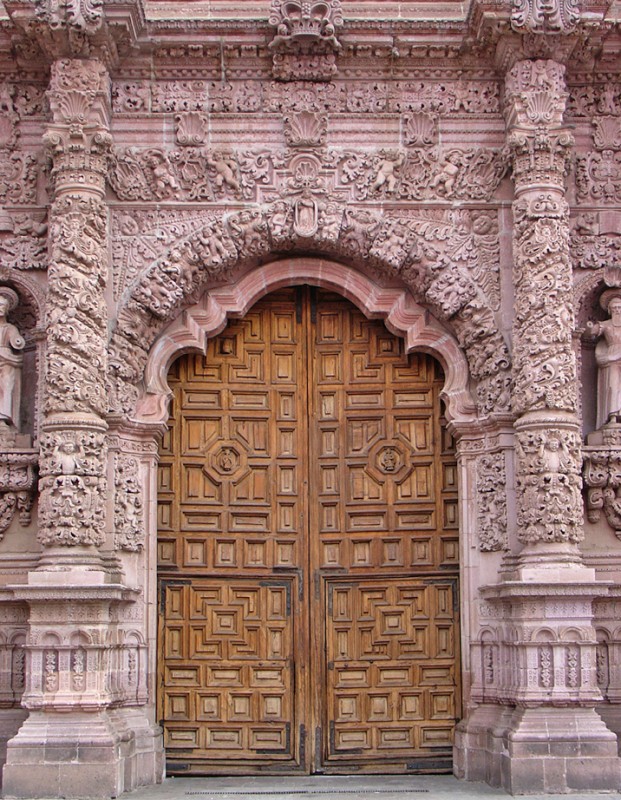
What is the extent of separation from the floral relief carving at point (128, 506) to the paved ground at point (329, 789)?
2024 mm

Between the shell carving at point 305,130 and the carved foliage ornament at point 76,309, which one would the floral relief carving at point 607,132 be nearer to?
the shell carving at point 305,130

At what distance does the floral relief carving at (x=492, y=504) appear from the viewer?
11242 millimetres

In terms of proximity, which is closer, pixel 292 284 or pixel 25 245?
pixel 25 245

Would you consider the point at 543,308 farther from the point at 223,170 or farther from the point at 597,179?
the point at 223,170

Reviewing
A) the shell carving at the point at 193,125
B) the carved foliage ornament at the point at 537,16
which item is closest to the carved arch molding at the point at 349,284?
the shell carving at the point at 193,125

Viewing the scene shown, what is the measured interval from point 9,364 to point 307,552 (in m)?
3.07

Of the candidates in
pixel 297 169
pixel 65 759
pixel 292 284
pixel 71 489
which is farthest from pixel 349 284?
pixel 65 759

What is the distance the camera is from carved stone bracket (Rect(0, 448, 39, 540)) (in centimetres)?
1119

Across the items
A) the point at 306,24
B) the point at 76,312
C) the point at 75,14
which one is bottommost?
the point at 76,312

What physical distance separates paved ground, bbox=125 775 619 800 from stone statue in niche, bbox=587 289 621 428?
327 cm

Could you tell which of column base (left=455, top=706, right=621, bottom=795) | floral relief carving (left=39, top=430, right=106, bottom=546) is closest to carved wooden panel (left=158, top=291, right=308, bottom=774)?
floral relief carving (left=39, top=430, right=106, bottom=546)

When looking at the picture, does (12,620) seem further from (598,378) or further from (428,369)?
(598,378)

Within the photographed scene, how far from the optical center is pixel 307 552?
1177 cm

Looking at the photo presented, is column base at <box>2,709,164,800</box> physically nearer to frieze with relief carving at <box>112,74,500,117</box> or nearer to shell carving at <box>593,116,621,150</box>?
frieze with relief carving at <box>112,74,500,117</box>
